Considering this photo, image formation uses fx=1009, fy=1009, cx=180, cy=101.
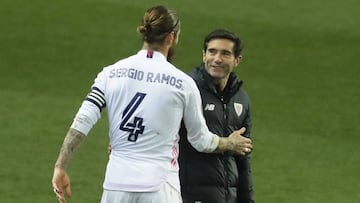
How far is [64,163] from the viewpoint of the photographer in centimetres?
498

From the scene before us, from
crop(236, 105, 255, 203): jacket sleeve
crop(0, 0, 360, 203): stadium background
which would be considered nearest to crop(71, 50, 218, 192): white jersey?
crop(236, 105, 255, 203): jacket sleeve

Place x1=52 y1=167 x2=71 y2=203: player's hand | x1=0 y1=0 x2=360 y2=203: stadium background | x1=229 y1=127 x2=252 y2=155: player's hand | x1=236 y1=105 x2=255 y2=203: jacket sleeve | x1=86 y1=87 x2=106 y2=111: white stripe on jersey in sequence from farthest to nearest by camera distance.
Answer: x1=0 y1=0 x2=360 y2=203: stadium background → x1=236 y1=105 x2=255 y2=203: jacket sleeve → x1=229 y1=127 x2=252 y2=155: player's hand → x1=86 y1=87 x2=106 y2=111: white stripe on jersey → x1=52 y1=167 x2=71 y2=203: player's hand

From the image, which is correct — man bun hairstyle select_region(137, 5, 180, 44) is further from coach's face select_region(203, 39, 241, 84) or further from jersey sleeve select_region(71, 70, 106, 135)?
coach's face select_region(203, 39, 241, 84)

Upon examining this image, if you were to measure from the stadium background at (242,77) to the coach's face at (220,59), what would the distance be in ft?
11.9

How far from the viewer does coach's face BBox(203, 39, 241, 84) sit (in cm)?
572

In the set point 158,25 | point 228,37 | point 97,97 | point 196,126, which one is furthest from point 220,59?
point 97,97

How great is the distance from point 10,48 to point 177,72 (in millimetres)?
10434

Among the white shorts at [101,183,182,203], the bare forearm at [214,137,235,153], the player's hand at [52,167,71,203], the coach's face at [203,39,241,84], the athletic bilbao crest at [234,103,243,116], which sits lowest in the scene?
the white shorts at [101,183,182,203]

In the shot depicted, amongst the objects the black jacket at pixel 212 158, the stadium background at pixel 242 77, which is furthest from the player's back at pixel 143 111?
the stadium background at pixel 242 77

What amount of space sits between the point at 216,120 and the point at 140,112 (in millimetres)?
805

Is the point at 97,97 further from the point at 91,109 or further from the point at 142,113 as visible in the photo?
the point at 142,113

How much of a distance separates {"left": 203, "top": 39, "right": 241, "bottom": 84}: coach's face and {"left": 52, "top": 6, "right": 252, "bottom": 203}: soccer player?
2.19ft

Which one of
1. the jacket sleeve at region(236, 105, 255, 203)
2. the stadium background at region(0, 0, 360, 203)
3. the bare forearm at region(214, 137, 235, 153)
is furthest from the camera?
the stadium background at region(0, 0, 360, 203)

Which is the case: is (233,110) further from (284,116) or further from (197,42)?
(197,42)
